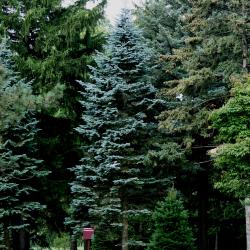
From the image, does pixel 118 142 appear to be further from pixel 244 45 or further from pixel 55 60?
pixel 244 45

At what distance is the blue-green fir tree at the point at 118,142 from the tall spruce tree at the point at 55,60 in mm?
1582

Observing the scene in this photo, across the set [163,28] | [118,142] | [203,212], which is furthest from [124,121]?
[203,212]

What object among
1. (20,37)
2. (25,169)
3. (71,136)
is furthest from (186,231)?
(20,37)

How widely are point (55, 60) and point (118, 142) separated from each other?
163 inches

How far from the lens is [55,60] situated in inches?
705

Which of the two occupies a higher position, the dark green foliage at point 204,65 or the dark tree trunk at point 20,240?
the dark green foliage at point 204,65

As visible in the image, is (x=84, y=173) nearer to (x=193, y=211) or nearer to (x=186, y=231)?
(x=186, y=231)

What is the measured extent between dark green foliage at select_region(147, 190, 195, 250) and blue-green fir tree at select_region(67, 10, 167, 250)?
3.54 ft

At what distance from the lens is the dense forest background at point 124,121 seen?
48.1ft

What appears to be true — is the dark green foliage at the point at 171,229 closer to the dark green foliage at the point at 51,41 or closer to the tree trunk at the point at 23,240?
the tree trunk at the point at 23,240

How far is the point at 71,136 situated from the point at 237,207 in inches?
308

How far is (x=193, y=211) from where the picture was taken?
2264 centimetres

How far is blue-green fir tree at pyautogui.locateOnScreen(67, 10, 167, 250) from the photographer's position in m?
15.6

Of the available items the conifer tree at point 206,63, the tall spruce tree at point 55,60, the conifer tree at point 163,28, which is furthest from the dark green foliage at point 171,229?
the conifer tree at point 163,28
